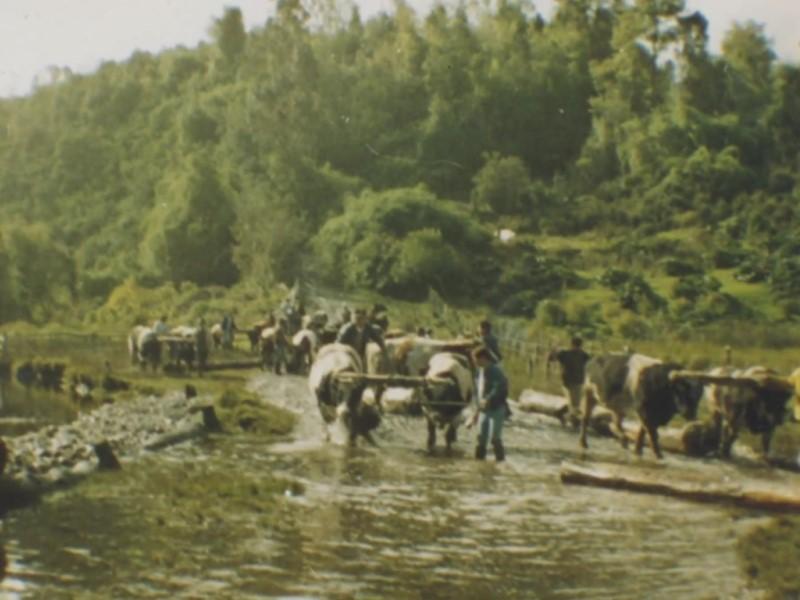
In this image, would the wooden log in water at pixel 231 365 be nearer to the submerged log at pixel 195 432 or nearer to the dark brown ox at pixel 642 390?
the submerged log at pixel 195 432

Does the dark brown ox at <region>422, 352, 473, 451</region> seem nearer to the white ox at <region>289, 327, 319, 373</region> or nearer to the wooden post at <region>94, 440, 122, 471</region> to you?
the wooden post at <region>94, 440, 122, 471</region>

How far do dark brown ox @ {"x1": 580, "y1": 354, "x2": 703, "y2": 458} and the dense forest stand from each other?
98.4 feet

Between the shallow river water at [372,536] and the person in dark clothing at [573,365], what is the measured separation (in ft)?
10.0

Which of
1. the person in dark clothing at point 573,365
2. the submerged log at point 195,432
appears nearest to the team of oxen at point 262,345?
the submerged log at point 195,432

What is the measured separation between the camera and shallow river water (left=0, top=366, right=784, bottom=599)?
1184 centimetres

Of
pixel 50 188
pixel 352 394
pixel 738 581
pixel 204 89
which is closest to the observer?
pixel 738 581

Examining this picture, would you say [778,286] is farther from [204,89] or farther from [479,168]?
[204,89]

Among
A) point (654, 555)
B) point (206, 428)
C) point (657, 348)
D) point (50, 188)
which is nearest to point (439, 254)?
point (657, 348)

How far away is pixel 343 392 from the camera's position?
2130cm

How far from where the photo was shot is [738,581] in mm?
12172

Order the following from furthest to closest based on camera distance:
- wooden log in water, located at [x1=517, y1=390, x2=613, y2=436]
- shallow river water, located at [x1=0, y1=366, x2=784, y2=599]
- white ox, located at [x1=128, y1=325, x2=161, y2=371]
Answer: white ox, located at [x1=128, y1=325, x2=161, y2=371] < wooden log in water, located at [x1=517, y1=390, x2=613, y2=436] < shallow river water, located at [x1=0, y1=366, x2=784, y2=599]

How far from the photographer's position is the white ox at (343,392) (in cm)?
2131

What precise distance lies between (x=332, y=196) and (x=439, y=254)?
19.6 metres

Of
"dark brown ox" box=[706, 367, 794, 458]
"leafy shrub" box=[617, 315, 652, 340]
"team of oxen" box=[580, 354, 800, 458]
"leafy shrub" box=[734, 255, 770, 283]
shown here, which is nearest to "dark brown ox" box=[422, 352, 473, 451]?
"team of oxen" box=[580, 354, 800, 458]
